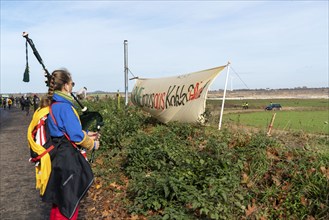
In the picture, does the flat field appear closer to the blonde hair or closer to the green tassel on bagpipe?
the green tassel on bagpipe

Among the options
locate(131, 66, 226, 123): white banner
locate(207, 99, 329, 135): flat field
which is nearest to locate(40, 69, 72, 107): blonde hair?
locate(131, 66, 226, 123): white banner

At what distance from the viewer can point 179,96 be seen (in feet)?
33.8

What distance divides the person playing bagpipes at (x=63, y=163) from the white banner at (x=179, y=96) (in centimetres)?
604

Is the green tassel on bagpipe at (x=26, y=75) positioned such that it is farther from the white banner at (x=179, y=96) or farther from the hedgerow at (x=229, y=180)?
the white banner at (x=179, y=96)

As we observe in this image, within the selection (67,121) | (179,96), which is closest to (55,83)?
(67,121)

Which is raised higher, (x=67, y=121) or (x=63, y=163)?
(x=67, y=121)

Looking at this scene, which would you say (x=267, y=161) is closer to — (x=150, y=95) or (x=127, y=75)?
(x=150, y=95)

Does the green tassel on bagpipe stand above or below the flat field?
above

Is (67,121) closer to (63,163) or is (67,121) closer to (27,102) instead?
(63,163)

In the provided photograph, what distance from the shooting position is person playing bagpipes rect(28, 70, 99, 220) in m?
3.39

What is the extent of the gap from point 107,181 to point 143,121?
18.6ft

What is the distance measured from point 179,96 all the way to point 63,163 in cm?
712

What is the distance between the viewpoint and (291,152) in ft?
20.1

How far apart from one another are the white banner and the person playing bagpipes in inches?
238
